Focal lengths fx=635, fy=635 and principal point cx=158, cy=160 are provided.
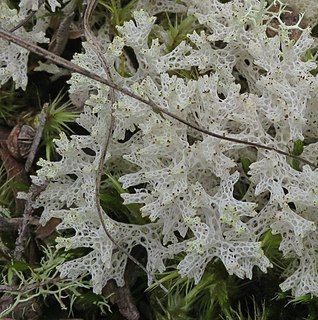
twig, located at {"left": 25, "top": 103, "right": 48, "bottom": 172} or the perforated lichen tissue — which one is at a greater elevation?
the perforated lichen tissue

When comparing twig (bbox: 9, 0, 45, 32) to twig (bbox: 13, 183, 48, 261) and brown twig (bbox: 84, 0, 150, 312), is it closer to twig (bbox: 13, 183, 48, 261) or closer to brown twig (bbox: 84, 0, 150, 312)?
brown twig (bbox: 84, 0, 150, 312)

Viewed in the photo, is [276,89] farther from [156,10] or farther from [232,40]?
[156,10]

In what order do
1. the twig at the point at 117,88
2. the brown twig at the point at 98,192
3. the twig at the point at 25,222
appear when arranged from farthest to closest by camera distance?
the twig at the point at 25,222 < the brown twig at the point at 98,192 < the twig at the point at 117,88

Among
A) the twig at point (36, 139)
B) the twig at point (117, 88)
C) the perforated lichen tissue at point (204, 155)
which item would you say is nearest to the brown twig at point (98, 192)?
the perforated lichen tissue at point (204, 155)

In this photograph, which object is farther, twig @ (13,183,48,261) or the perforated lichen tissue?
twig @ (13,183,48,261)

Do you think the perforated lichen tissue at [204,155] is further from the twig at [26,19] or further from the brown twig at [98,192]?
the twig at [26,19]

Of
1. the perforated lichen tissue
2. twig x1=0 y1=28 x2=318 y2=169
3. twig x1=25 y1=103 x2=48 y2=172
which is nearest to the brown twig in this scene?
the perforated lichen tissue

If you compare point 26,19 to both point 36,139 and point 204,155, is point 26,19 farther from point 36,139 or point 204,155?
point 204,155

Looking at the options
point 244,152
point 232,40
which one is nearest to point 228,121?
Answer: point 244,152

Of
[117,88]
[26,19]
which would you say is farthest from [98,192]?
[26,19]
